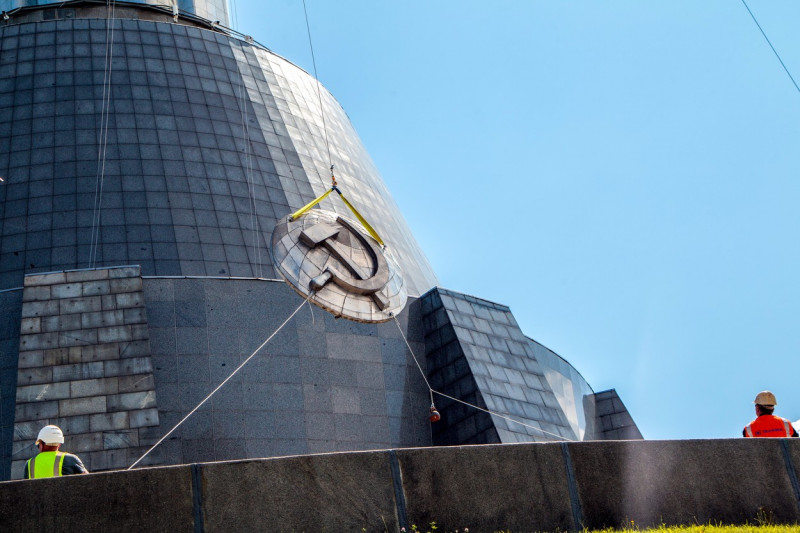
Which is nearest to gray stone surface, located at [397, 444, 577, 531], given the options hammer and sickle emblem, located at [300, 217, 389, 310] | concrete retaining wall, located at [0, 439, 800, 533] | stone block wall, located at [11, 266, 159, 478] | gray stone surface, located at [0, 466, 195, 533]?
concrete retaining wall, located at [0, 439, 800, 533]

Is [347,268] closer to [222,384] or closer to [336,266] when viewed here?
[336,266]

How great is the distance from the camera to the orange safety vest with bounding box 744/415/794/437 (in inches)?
405

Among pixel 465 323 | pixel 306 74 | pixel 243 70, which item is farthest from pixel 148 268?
pixel 306 74

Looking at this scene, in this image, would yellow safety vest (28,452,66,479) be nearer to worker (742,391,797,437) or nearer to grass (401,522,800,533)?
grass (401,522,800,533)

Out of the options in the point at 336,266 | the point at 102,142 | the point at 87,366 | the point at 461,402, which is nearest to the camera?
the point at 87,366

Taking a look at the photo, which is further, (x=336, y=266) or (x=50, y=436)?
(x=336, y=266)

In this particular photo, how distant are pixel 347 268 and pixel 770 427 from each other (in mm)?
7748

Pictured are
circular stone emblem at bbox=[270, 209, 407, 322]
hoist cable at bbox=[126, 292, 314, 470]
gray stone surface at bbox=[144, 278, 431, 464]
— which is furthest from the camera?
gray stone surface at bbox=[144, 278, 431, 464]

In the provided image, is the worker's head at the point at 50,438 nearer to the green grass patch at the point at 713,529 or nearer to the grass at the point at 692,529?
the grass at the point at 692,529

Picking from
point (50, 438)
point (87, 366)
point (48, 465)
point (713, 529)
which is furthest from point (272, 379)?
point (713, 529)

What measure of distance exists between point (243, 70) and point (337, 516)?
20.8m

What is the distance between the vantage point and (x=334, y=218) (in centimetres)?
1758

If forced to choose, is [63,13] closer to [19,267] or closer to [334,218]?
[19,267]

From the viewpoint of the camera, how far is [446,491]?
884cm
